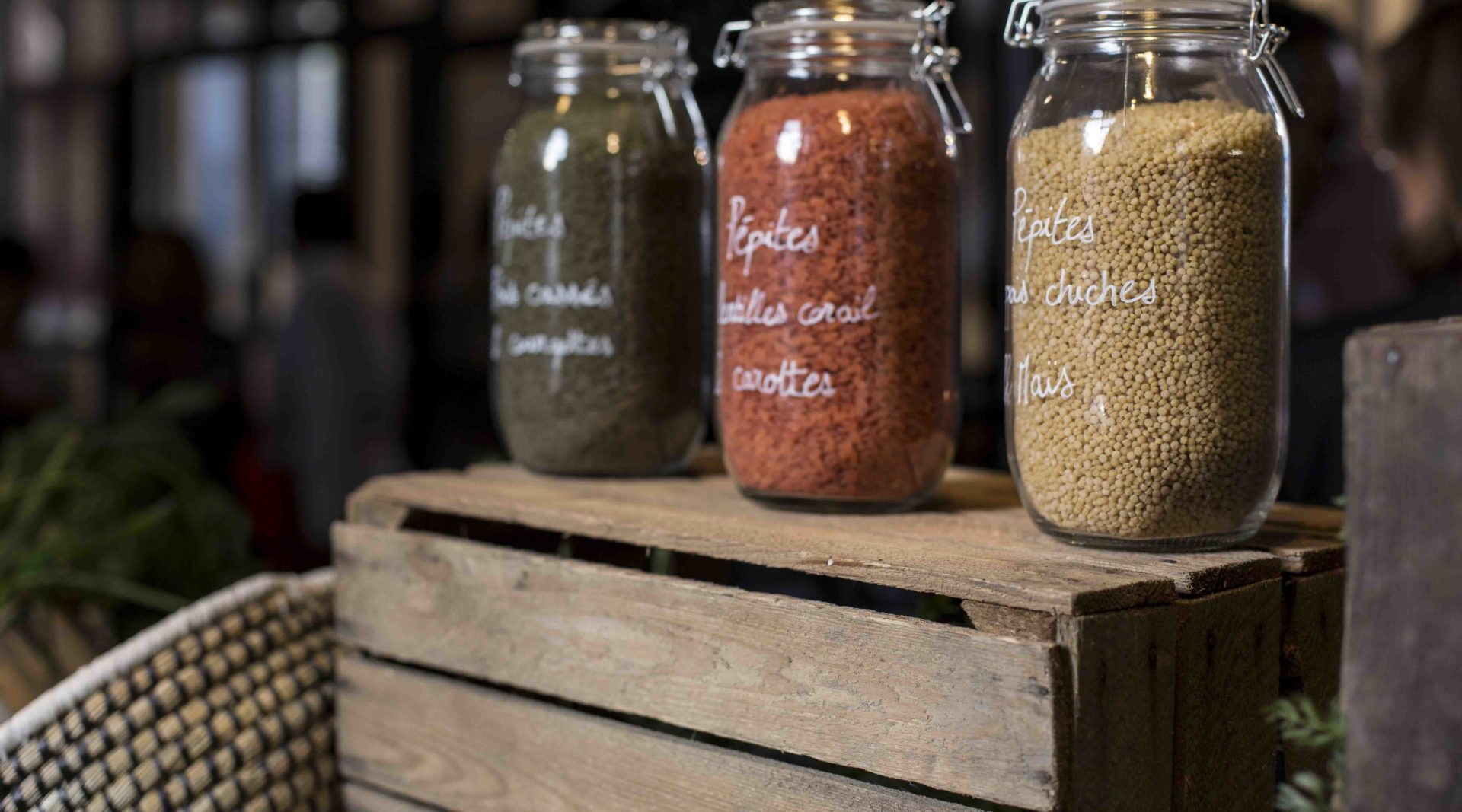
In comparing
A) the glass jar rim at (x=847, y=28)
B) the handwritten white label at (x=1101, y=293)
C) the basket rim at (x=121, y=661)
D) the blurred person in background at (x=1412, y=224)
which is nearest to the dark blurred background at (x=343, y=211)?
the blurred person in background at (x=1412, y=224)

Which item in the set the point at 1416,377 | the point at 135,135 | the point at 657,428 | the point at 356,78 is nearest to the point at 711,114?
the point at 356,78

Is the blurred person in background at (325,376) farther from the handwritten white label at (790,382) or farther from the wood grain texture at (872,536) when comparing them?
the handwritten white label at (790,382)

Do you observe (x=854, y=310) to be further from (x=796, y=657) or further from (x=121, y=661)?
(x=121, y=661)

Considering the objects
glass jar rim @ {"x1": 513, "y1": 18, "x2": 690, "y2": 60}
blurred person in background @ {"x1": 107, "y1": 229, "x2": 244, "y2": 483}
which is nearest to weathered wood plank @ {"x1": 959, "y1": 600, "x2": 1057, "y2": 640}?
glass jar rim @ {"x1": 513, "y1": 18, "x2": 690, "y2": 60}

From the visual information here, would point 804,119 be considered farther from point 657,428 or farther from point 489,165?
point 489,165

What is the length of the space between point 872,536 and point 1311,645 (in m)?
0.24

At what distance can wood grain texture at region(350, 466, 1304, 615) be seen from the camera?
0.64 meters

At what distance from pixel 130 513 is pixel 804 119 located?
886mm

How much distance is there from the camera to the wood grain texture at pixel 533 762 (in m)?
0.72

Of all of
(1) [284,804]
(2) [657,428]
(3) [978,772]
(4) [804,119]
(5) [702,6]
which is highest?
(5) [702,6]

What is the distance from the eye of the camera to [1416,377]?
1.57 ft

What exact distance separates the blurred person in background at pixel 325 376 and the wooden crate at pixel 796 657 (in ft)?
7.19

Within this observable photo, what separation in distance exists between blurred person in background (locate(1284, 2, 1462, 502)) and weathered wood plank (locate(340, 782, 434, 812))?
1008 mm

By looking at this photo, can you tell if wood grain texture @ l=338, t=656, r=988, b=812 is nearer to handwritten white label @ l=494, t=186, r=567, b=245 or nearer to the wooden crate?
the wooden crate
